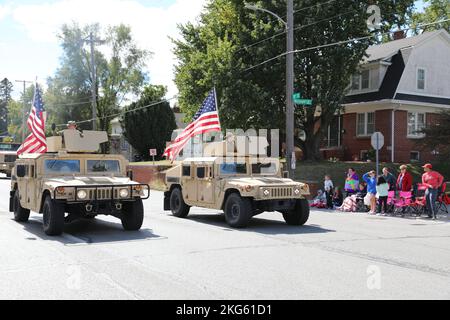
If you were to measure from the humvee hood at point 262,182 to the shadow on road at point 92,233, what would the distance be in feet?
8.36

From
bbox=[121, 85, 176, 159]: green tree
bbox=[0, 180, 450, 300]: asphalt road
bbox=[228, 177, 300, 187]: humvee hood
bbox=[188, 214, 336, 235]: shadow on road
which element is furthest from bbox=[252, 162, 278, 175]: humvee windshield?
bbox=[121, 85, 176, 159]: green tree

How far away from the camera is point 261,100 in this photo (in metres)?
24.6

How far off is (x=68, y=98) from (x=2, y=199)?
35482mm

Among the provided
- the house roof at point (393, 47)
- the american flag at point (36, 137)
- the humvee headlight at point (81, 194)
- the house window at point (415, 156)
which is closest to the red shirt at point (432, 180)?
the humvee headlight at point (81, 194)

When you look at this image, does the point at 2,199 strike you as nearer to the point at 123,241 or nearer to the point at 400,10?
the point at 123,241

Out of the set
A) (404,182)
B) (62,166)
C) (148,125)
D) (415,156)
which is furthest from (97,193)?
(148,125)

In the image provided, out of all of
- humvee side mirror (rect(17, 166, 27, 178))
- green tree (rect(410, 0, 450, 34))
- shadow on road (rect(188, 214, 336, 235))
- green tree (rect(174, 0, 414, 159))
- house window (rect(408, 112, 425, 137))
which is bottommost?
shadow on road (rect(188, 214, 336, 235))

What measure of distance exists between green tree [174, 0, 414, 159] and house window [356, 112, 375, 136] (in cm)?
569

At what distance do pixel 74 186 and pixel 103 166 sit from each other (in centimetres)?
215

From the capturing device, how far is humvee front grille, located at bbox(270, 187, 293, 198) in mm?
12867

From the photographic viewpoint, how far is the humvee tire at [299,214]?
1342cm

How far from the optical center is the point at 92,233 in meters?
11.9

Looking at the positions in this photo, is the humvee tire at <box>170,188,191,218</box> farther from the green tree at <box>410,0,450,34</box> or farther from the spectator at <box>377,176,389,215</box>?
the green tree at <box>410,0,450,34</box>

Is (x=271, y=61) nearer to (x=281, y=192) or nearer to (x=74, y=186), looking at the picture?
(x=281, y=192)
